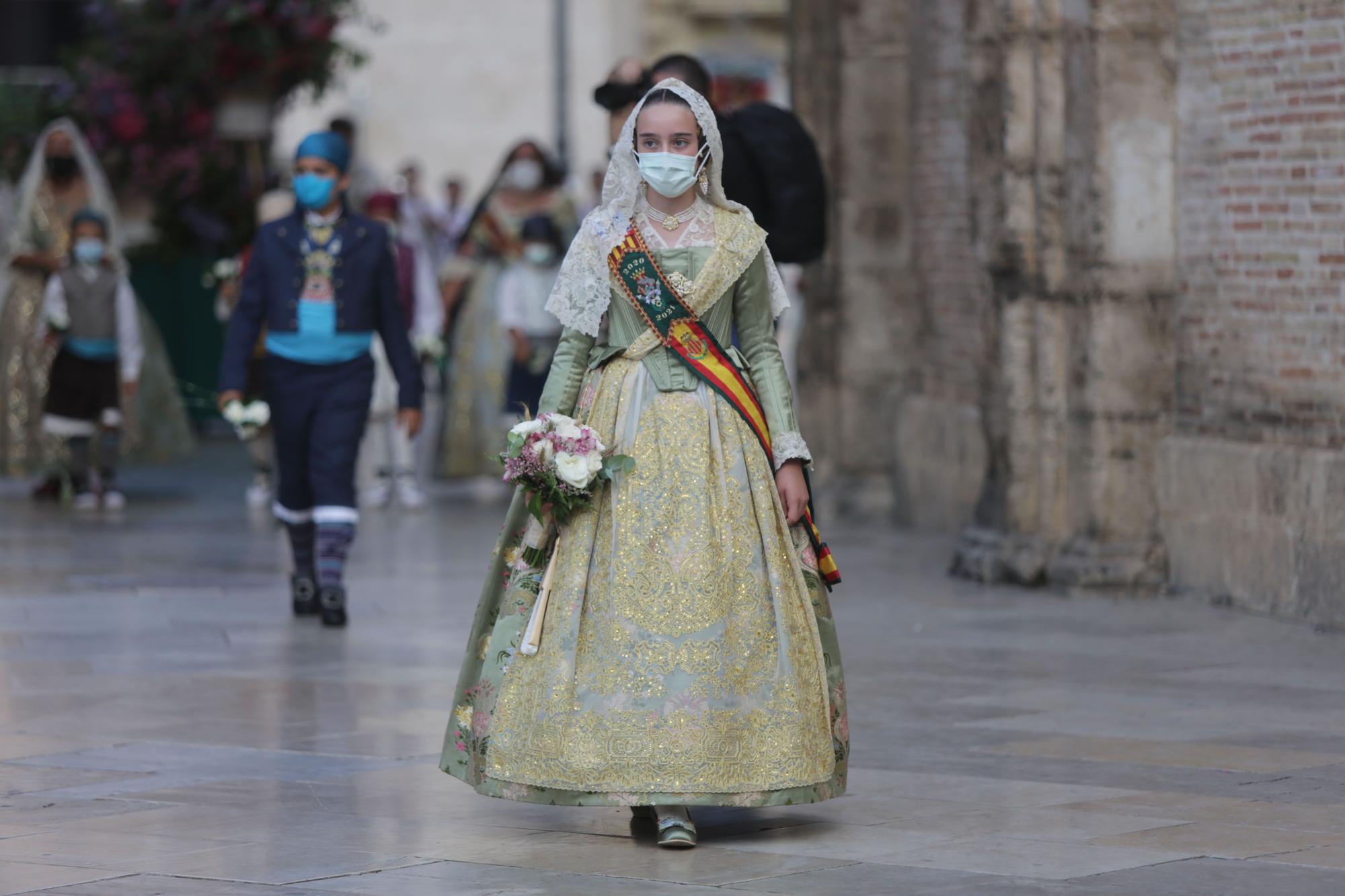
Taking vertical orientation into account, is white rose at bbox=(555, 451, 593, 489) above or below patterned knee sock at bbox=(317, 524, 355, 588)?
above

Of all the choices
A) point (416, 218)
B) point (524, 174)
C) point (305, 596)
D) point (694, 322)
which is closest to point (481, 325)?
point (524, 174)

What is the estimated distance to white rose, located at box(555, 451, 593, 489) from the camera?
642 cm

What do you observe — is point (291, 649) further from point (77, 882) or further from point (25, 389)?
point (25, 389)

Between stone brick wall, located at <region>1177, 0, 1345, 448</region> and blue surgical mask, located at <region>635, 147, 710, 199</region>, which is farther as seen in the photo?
stone brick wall, located at <region>1177, 0, 1345, 448</region>

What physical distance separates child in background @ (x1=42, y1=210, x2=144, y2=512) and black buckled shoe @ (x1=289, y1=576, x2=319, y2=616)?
520 cm

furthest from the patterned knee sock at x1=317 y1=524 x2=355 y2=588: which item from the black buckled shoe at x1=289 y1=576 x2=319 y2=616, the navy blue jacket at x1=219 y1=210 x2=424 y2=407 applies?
the navy blue jacket at x1=219 y1=210 x2=424 y2=407

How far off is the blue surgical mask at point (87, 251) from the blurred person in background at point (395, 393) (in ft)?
5.75

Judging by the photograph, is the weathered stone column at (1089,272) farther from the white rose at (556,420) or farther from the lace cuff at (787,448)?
the white rose at (556,420)

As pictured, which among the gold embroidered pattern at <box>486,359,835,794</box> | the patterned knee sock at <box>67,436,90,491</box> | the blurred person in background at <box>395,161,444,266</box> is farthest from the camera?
the blurred person in background at <box>395,161,444,266</box>

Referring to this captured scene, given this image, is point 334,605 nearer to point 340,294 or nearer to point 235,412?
point 235,412

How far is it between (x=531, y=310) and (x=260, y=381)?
1911 millimetres

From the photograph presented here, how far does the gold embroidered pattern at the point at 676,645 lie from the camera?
6.32 metres

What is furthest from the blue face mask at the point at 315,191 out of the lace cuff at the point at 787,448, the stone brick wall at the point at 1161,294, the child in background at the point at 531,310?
the lace cuff at the point at 787,448

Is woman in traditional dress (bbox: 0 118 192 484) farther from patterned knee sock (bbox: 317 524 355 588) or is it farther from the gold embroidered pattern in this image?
the gold embroidered pattern
